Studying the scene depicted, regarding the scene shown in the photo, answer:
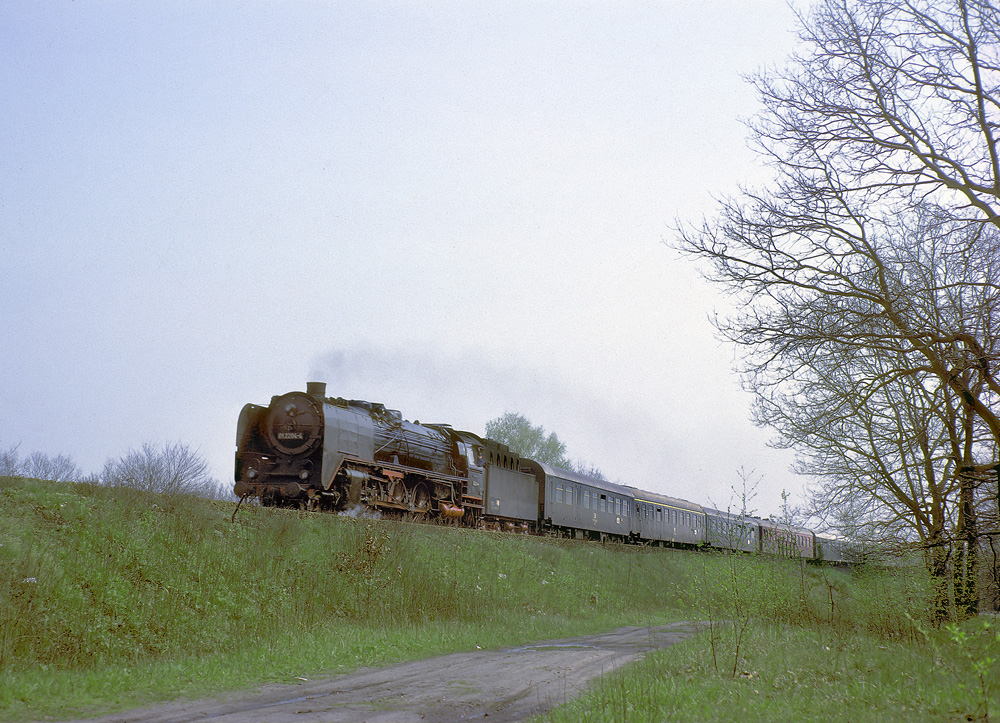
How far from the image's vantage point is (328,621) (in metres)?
14.8

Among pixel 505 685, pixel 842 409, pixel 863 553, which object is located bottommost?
pixel 505 685

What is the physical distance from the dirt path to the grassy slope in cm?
64

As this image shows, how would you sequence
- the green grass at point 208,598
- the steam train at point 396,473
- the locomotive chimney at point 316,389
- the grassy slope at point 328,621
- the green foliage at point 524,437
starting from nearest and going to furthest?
the grassy slope at point 328,621 → the green grass at point 208,598 → the steam train at point 396,473 → the locomotive chimney at point 316,389 → the green foliage at point 524,437

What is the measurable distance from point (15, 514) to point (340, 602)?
606 cm

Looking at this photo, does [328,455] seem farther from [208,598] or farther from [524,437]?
[524,437]

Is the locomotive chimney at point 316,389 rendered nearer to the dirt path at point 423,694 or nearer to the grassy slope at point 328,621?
the grassy slope at point 328,621

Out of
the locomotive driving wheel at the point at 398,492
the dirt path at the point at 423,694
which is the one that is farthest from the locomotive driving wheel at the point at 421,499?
the dirt path at the point at 423,694

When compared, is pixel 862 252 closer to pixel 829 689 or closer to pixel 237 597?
pixel 829 689

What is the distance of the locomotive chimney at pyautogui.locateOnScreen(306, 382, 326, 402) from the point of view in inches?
838

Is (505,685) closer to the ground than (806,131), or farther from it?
closer to the ground

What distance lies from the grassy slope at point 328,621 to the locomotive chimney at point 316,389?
170 inches

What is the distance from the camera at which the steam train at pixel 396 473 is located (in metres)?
19.7

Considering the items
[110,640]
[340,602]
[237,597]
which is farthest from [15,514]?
[340,602]

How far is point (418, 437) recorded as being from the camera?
2392 centimetres
